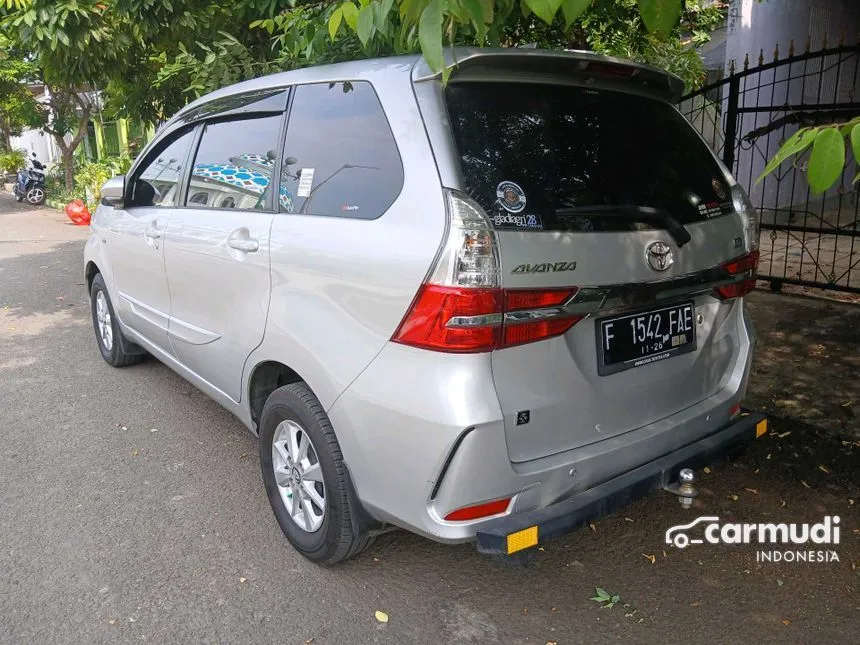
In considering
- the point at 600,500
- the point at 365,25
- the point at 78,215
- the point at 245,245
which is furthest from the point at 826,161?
the point at 78,215

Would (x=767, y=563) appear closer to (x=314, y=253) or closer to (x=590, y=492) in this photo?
(x=590, y=492)

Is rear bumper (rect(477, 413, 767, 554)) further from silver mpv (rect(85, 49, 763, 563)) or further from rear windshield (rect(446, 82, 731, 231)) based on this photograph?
rear windshield (rect(446, 82, 731, 231))

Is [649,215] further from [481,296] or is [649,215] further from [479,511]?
[479,511]

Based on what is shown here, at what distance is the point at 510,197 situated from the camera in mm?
→ 2248

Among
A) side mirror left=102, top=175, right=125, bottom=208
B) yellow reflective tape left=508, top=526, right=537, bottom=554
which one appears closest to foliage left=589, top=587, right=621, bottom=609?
yellow reflective tape left=508, top=526, right=537, bottom=554

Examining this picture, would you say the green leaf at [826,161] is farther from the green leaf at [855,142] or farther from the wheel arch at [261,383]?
the wheel arch at [261,383]

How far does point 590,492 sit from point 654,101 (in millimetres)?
1512

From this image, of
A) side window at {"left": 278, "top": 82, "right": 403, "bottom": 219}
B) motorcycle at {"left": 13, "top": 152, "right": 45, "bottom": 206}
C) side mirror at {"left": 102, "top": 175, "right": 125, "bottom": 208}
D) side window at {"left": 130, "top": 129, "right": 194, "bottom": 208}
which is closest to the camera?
side window at {"left": 278, "top": 82, "right": 403, "bottom": 219}

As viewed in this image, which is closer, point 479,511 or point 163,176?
point 479,511

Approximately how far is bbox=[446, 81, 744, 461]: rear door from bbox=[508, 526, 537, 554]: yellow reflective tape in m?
0.23

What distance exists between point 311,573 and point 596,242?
1672 mm

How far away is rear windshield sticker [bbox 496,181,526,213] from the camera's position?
7.30ft

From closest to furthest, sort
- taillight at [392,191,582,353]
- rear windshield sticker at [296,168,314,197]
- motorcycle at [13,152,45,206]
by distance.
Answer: taillight at [392,191,582,353] < rear windshield sticker at [296,168,314,197] < motorcycle at [13,152,45,206]

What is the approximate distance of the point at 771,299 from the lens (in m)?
6.52
